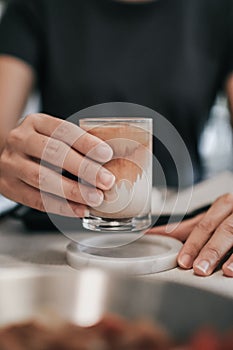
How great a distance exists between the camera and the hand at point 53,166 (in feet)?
2.56

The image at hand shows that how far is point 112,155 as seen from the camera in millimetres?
779

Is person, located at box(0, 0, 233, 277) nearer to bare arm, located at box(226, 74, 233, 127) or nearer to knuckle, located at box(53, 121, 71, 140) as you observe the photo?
bare arm, located at box(226, 74, 233, 127)

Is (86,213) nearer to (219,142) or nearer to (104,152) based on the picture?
(104,152)

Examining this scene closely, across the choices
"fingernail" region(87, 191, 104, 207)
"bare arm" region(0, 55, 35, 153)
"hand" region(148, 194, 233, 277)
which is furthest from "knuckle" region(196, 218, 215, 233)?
"bare arm" region(0, 55, 35, 153)

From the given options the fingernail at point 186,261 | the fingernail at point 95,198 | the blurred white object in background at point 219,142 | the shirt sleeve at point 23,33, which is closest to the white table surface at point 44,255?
the fingernail at point 186,261

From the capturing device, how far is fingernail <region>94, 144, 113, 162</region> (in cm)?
77

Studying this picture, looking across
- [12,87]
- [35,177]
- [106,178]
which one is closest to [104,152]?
[106,178]

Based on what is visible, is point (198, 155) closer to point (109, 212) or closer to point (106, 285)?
point (109, 212)

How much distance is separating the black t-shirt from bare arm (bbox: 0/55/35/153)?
0.05 m

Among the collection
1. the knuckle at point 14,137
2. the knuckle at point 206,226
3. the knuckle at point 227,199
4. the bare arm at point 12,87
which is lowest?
the bare arm at point 12,87

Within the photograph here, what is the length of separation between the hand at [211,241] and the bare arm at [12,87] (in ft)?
2.83

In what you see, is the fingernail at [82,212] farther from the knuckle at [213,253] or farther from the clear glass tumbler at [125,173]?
the knuckle at [213,253]

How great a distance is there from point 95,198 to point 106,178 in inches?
1.8

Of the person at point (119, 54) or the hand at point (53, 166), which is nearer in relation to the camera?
the hand at point (53, 166)
